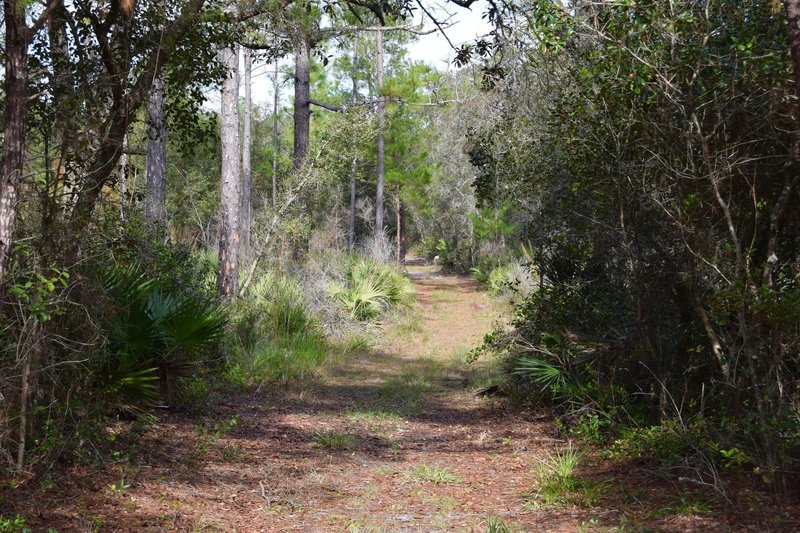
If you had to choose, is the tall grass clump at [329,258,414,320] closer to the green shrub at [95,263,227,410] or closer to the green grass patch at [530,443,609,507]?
the green shrub at [95,263,227,410]

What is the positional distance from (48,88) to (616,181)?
4228mm

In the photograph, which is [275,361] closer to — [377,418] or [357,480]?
[377,418]

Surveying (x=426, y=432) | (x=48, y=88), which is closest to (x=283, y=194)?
(x=426, y=432)

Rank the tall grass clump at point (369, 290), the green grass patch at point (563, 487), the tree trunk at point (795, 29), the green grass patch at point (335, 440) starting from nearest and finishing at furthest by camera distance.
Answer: the tree trunk at point (795, 29) < the green grass patch at point (563, 487) < the green grass patch at point (335, 440) < the tall grass clump at point (369, 290)

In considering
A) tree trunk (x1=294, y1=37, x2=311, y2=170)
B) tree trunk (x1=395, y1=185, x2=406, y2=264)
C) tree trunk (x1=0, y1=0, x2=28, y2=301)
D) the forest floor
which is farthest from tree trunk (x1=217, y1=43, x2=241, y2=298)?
tree trunk (x1=395, y1=185, x2=406, y2=264)

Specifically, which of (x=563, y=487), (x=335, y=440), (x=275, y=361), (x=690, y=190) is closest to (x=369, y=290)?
(x=275, y=361)

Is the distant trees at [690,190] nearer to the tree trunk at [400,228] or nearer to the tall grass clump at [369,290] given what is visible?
the tall grass clump at [369,290]

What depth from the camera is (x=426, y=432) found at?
834 centimetres

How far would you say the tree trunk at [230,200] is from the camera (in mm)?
13281

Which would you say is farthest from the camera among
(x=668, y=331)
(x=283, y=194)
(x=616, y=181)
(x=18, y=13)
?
(x=283, y=194)

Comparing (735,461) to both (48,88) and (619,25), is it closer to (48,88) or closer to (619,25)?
(619,25)

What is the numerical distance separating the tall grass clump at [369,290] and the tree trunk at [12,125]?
10.8m

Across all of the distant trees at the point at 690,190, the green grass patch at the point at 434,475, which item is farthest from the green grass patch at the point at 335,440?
the distant trees at the point at 690,190

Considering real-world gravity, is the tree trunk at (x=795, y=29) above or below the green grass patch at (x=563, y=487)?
above
